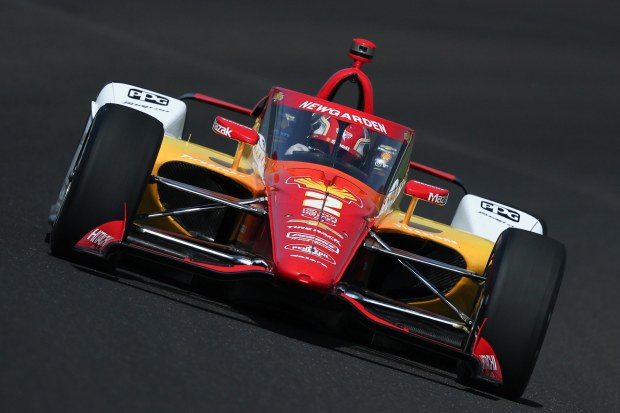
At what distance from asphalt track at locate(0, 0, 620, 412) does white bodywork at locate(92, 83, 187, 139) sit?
3.57 feet

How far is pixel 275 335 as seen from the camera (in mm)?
7844

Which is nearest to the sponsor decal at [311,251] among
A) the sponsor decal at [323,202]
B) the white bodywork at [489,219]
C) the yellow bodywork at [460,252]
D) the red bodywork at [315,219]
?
the red bodywork at [315,219]

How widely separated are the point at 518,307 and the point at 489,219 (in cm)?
314

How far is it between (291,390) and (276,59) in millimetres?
14635

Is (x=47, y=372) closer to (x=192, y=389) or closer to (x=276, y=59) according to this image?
(x=192, y=389)

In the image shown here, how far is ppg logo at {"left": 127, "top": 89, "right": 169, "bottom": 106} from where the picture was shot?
11.3 meters

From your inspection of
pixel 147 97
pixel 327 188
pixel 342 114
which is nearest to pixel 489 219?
pixel 342 114

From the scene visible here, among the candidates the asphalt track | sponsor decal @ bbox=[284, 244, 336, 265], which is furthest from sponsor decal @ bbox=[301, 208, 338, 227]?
the asphalt track

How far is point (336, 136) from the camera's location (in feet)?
31.8

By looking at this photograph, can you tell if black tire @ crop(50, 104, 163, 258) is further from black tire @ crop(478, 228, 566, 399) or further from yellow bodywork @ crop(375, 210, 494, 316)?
black tire @ crop(478, 228, 566, 399)

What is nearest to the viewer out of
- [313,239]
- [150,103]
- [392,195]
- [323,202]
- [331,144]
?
[313,239]

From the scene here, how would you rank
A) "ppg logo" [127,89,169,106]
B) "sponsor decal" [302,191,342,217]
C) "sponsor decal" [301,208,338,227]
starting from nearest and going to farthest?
"sponsor decal" [301,208,338,227], "sponsor decal" [302,191,342,217], "ppg logo" [127,89,169,106]

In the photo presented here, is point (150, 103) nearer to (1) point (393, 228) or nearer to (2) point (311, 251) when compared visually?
(1) point (393, 228)

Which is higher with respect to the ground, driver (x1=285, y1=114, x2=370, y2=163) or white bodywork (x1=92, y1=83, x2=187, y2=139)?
driver (x1=285, y1=114, x2=370, y2=163)
